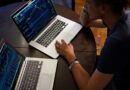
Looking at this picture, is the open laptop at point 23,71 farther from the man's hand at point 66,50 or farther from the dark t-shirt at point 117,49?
the dark t-shirt at point 117,49

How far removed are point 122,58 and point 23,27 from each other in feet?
2.18

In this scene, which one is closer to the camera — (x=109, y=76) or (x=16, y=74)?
(x=109, y=76)

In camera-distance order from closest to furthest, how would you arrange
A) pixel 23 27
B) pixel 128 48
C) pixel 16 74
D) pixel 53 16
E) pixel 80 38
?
1. pixel 128 48
2. pixel 16 74
3. pixel 23 27
4. pixel 80 38
5. pixel 53 16

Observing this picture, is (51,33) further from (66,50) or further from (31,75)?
(31,75)

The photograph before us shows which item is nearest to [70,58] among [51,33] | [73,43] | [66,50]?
[66,50]

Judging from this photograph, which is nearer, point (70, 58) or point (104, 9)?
point (104, 9)

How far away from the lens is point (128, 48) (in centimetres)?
127

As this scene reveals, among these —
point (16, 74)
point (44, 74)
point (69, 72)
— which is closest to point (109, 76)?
point (69, 72)

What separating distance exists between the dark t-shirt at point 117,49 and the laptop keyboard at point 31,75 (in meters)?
0.38

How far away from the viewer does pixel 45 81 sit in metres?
1.45

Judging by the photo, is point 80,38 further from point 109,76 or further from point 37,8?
point 109,76

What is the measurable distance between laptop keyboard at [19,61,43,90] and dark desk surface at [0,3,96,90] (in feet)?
0.29

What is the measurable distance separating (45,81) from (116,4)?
0.58 meters

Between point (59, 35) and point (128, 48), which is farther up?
point (128, 48)
